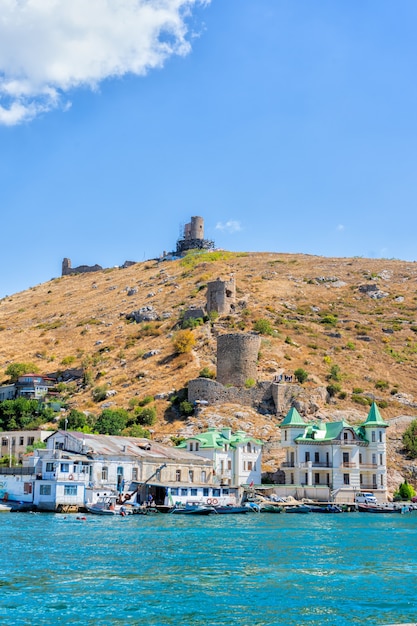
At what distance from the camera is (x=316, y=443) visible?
7238 cm

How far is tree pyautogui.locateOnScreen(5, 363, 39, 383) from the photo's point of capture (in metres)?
99.9

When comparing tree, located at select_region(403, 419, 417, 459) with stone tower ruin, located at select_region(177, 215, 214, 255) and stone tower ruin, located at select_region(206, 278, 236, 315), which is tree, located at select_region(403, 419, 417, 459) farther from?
stone tower ruin, located at select_region(177, 215, 214, 255)

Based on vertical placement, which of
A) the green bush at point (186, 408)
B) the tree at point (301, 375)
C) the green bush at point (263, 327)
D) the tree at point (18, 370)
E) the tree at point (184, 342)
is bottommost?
the green bush at point (186, 408)

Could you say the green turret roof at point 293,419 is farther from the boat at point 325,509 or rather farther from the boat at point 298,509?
the boat at point 298,509

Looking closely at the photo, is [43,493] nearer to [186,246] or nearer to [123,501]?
[123,501]

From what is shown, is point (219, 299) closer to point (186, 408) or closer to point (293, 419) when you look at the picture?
point (186, 408)

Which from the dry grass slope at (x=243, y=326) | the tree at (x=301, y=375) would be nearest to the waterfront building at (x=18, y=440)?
the dry grass slope at (x=243, y=326)

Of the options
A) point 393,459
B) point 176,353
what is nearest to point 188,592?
point 393,459

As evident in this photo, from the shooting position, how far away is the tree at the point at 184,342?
93.9 meters

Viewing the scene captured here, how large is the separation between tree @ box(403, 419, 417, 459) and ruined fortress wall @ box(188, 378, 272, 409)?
13.3 meters

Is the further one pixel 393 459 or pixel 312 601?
pixel 393 459

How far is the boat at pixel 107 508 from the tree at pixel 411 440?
29067 millimetres

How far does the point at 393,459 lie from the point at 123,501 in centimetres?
2740

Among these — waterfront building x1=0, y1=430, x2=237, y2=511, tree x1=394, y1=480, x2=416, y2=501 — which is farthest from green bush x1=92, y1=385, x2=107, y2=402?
tree x1=394, y1=480, x2=416, y2=501
